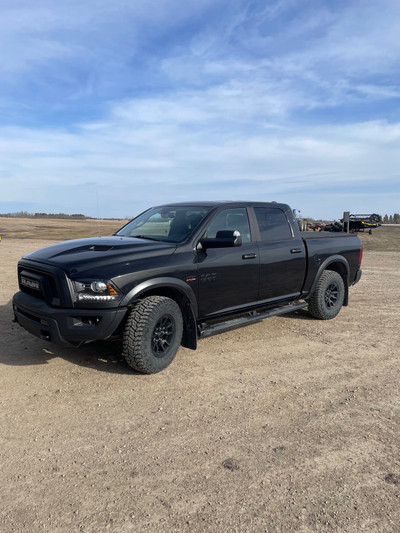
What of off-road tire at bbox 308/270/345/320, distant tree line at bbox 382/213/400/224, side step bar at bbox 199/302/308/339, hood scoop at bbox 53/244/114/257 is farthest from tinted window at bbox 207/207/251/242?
distant tree line at bbox 382/213/400/224

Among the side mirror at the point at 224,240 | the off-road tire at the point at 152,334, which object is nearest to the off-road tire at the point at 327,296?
the side mirror at the point at 224,240

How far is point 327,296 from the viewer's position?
6.79 metres

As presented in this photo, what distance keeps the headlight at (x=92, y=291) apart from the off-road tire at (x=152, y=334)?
1.16 feet

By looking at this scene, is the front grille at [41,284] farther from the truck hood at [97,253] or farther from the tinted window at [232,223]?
the tinted window at [232,223]

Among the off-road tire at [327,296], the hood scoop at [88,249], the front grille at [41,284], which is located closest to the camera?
the front grille at [41,284]

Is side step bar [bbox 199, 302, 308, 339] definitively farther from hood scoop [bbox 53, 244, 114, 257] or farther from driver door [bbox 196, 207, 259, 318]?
hood scoop [bbox 53, 244, 114, 257]

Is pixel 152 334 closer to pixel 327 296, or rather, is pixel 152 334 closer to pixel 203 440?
pixel 203 440

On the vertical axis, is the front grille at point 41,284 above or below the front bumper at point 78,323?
above

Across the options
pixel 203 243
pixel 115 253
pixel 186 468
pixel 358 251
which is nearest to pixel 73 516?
pixel 186 468

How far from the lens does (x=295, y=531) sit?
2.27m

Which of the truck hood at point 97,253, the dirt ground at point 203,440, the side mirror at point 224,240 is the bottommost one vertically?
the dirt ground at point 203,440

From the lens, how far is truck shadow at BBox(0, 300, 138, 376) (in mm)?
4664

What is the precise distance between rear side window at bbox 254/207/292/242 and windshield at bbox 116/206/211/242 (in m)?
0.94

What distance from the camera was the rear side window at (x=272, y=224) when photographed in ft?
18.9
